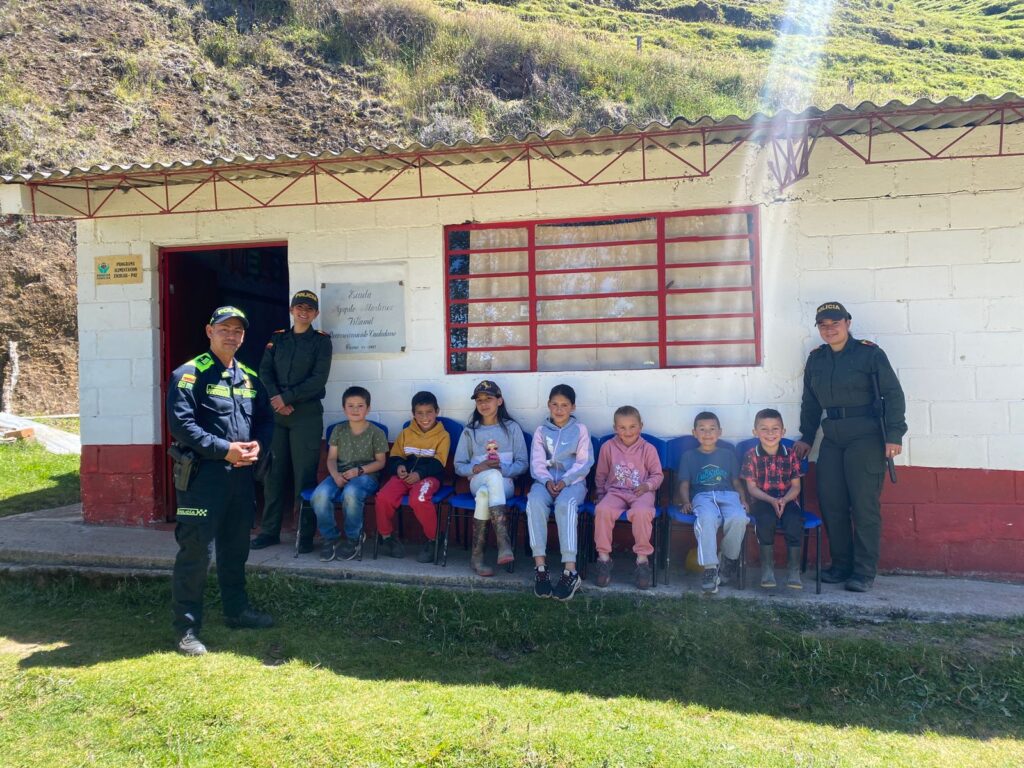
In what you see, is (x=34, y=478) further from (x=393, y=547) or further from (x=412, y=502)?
(x=412, y=502)

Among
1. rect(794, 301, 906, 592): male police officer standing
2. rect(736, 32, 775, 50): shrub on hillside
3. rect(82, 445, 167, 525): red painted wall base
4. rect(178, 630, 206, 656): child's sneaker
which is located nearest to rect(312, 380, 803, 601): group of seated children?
rect(794, 301, 906, 592): male police officer standing

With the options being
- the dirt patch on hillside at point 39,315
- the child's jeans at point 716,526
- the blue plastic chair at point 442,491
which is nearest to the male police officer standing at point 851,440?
the child's jeans at point 716,526

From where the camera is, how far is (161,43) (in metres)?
18.9

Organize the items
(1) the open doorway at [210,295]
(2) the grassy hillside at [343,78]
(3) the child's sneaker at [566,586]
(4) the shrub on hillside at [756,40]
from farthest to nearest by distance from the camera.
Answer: (4) the shrub on hillside at [756,40] → (2) the grassy hillside at [343,78] → (1) the open doorway at [210,295] → (3) the child's sneaker at [566,586]

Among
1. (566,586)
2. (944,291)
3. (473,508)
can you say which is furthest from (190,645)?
(944,291)

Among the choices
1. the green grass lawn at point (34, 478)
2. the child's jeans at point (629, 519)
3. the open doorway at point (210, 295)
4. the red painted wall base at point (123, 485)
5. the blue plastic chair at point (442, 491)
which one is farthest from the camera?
the green grass lawn at point (34, 478)

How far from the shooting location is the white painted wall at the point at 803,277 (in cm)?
496

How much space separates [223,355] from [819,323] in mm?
3841

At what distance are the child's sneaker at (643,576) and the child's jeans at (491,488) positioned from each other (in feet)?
3.30

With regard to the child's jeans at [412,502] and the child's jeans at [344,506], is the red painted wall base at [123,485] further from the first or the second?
the child's jeans at [412,502]

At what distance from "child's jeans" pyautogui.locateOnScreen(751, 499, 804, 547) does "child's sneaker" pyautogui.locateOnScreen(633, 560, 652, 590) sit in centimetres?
78

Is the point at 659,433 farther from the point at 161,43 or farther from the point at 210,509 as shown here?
the point at 161,43

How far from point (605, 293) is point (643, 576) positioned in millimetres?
2272

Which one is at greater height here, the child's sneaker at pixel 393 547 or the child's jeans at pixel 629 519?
the child's jeans at pixel 629 519
